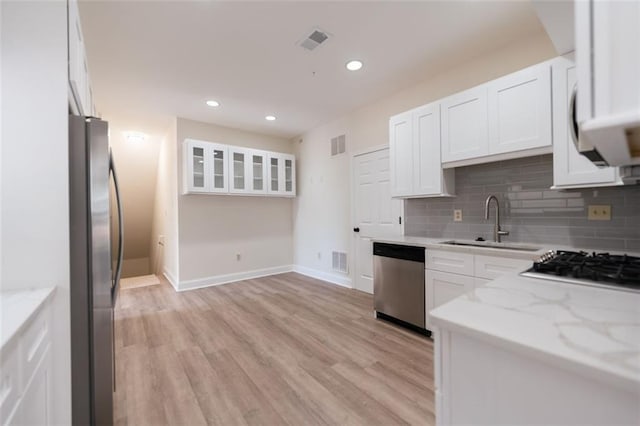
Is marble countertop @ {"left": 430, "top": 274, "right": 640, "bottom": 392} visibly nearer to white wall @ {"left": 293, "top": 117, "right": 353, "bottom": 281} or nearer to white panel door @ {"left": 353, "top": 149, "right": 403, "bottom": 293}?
white panel door @ {"left": 353, "top": 149, "right": 403, "bottom": 293}

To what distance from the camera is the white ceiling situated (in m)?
2.13

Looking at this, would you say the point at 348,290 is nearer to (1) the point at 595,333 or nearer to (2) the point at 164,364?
(2) the point at 164,364

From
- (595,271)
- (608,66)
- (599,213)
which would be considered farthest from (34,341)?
(599,213)

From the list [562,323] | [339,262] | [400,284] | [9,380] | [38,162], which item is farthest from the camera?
[339,262]

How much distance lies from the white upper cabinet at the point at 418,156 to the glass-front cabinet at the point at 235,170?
2504 mm

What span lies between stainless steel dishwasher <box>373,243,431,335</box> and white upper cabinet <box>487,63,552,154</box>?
1.16 metres

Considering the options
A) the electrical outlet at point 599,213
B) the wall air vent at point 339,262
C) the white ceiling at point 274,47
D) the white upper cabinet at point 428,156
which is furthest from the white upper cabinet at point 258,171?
the electrical outlet at point 599,213

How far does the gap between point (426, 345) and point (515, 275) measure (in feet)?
5.14

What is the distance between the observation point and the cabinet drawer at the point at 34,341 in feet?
3.20

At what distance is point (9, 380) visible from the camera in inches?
33.5

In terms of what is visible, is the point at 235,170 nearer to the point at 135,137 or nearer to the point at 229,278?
the point at 229,278

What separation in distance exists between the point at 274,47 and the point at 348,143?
202 centimetres

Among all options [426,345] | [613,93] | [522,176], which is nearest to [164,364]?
[426,345]

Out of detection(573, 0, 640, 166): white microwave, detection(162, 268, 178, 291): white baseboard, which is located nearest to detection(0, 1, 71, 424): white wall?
detection(573, 0, 640, 166): white microwave
